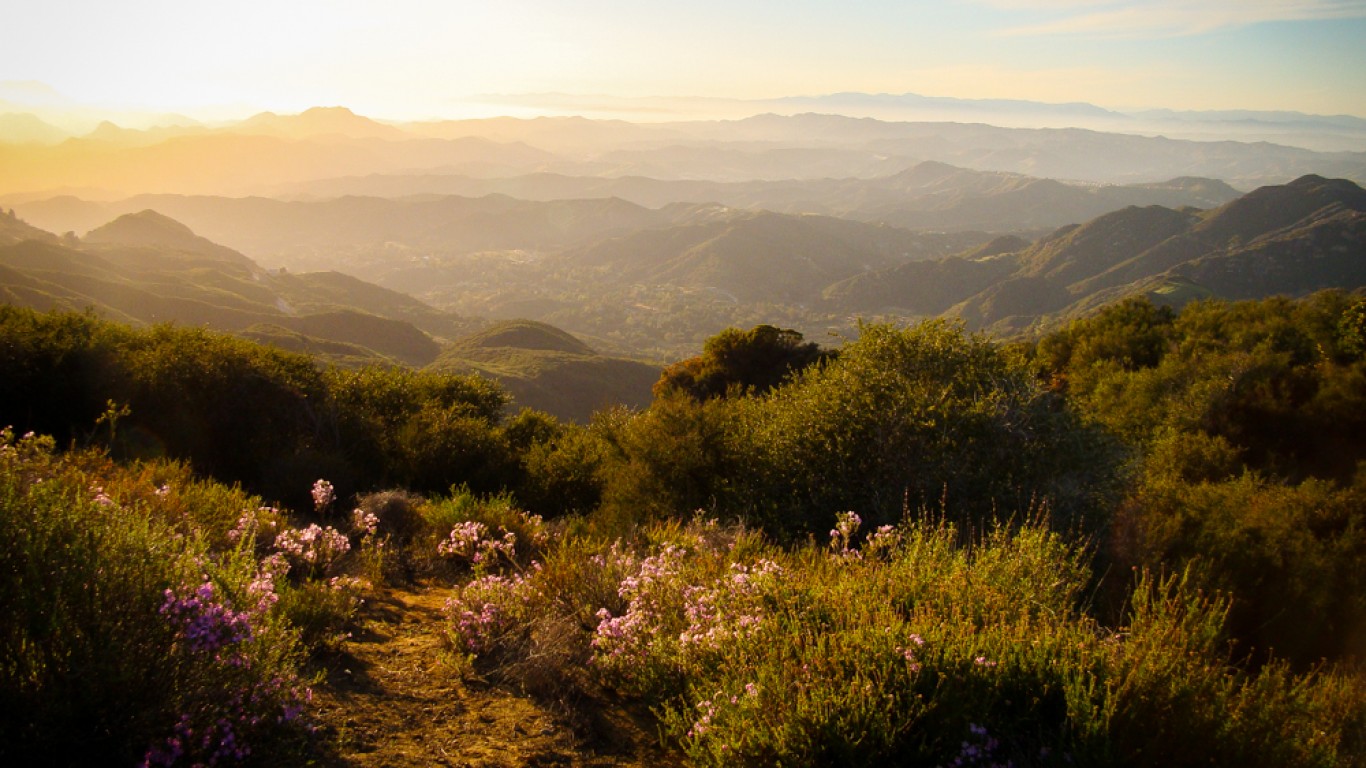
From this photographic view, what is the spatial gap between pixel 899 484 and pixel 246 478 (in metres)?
11.3

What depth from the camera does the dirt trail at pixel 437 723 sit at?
388 centimetres

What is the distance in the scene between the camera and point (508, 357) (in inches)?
3472

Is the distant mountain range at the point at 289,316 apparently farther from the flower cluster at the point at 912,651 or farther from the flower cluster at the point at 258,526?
the flower cluster at the point at 912,651

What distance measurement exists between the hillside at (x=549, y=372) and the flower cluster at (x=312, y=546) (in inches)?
2214

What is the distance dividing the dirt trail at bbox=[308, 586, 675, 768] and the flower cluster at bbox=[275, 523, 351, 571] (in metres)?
1.43

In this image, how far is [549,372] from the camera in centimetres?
7962

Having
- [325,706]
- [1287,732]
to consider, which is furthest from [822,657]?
[325,706]

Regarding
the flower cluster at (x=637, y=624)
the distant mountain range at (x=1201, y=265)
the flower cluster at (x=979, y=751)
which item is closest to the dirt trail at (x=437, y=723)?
the flower cluster at (x=637, y=624)

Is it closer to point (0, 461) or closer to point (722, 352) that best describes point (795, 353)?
point (722, 352)

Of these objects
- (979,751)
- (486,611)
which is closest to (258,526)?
(486,611)

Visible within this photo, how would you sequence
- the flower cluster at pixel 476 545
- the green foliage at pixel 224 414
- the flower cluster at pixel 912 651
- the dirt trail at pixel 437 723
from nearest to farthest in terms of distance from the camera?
1. the flower cluster at pixel 912 651
2. the dirt trail at pixel 437 723
3. the flower cluster at pixel 476 545
4. the green foliage at pixel 224 414

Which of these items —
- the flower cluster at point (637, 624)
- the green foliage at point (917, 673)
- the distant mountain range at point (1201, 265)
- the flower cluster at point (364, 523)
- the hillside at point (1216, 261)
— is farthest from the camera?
the hillside at point (1216, 261)

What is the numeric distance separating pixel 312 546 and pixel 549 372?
7401cm

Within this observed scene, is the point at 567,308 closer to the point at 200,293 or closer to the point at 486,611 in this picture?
the point at 200,293
